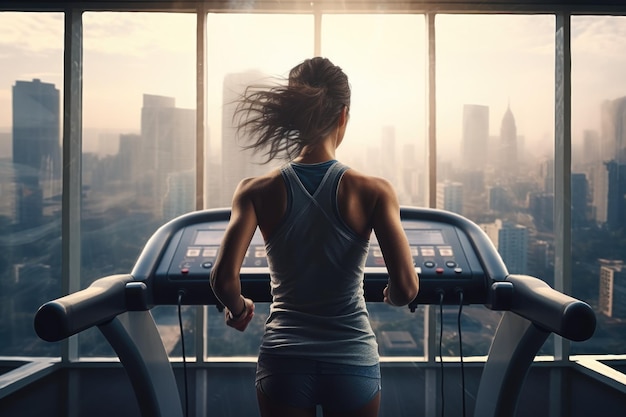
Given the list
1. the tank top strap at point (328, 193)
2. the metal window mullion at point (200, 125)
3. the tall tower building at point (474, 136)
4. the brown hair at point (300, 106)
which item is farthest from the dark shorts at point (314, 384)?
the tall tower building at point (474, 136)

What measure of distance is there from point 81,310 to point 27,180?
2.78 meters

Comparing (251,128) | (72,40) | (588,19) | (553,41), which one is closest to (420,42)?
(553,41)

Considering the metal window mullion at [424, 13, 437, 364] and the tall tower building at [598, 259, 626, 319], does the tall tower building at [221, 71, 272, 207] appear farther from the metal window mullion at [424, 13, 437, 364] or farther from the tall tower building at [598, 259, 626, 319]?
the tall tower building at [598, 259, 626, 319]

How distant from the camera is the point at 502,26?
140 inches

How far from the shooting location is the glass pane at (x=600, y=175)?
358 cm

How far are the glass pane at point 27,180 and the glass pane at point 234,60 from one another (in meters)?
1.08

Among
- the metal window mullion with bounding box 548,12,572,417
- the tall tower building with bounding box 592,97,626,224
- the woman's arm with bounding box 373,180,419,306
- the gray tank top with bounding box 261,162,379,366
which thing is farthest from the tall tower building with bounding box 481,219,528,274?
the gray tank top with bounding box 261,162,379,366

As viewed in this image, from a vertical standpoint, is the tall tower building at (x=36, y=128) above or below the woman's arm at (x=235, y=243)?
above

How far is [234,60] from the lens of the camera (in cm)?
349

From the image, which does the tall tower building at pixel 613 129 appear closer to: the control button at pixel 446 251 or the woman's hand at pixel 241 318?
the control button at pixel 446 251

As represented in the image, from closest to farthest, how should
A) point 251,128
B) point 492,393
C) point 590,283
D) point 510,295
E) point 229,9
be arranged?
point 251,128, point 510,295, point 492,393, point 229,9, point 590,283

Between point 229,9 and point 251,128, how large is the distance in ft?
8.25

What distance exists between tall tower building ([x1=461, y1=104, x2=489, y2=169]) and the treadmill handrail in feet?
6.88

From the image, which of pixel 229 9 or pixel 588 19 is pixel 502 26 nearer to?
pixel 588 19
